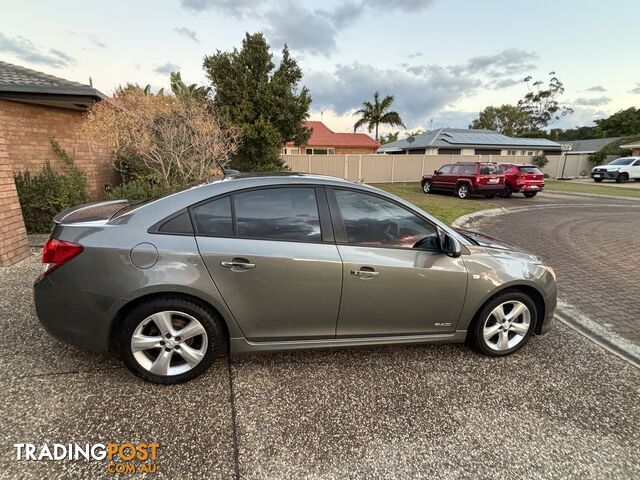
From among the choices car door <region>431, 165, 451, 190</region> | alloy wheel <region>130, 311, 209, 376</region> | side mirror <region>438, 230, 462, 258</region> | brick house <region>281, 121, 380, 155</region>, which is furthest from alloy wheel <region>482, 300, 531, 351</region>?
brick house <region>281, 121, 380, 155</region>

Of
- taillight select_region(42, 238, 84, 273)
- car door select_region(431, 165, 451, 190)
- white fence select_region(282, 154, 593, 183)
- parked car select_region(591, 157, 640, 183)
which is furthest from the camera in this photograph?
parked car select_region(591, 157, 640, 183)

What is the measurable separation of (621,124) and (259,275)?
69.3m

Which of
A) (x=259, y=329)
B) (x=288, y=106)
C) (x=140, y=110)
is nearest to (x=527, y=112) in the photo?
(x=288, y=106)

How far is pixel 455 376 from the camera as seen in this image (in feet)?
8.53

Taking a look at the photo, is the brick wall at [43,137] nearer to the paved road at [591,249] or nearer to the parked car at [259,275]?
the parked car at [259,275]

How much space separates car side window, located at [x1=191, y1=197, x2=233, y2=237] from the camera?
2.28 m

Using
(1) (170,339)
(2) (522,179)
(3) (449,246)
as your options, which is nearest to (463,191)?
(2) (522,179)

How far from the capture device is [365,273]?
2400 mm

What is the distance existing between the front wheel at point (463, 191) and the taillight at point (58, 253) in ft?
50.5

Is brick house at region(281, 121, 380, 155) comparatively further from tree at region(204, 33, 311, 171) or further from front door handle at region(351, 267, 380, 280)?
front door handle at region(351, 267, 380, 280)

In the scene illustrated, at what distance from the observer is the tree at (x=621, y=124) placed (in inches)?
1853

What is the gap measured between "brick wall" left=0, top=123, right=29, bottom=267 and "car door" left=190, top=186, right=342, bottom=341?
4209mm

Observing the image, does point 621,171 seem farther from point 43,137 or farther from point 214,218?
point 43,137

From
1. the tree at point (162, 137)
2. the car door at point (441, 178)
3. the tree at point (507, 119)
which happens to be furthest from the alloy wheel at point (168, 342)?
the tree at point (507, 119)
